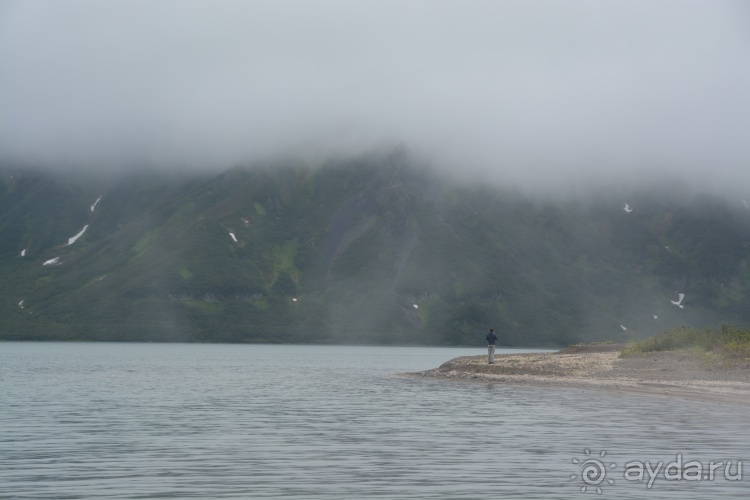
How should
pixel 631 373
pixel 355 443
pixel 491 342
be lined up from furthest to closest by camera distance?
pixel 491 342, pixel 631 373, pixel 355 443

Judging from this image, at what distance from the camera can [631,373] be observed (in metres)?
70.2

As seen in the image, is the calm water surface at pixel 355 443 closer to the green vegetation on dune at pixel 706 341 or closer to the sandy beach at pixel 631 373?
the sandy beach at pixel 631 373

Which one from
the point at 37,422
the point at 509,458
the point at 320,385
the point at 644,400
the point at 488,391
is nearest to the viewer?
the point at 509,458

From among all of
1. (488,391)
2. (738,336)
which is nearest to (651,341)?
(738,336)

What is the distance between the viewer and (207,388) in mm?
71688

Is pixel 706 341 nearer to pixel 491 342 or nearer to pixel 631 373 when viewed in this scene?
pixel 631 373

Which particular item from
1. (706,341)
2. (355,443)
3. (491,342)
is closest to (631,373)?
(706,341)

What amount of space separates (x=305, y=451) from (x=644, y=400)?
2699 centimetres

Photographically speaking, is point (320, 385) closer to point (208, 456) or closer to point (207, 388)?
point (207, 388)

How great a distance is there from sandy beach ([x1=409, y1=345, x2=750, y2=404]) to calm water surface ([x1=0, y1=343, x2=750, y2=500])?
12.3 feet

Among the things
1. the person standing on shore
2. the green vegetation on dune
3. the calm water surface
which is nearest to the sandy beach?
the person standing on shore

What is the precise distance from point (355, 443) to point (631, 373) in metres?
39.4

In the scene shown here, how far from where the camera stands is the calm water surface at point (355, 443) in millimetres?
26688

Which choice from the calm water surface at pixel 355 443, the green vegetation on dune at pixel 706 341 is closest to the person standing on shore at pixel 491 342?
the green vegetation on dune at pixel 706 341
